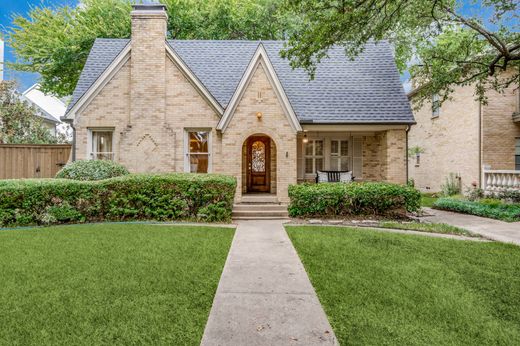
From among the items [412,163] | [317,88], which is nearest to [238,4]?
[317,88]

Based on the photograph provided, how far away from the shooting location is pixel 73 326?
2.95 metres

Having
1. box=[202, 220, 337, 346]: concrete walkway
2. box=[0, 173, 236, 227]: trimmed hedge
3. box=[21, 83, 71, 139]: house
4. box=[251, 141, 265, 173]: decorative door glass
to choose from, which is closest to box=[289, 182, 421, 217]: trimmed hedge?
box=[0, 173, 236, 227]: trimmed hedge

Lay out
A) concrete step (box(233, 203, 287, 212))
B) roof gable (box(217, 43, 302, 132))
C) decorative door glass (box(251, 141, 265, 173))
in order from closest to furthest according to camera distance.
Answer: concrete step (box(233, 203, 287, 212)) < roof gable (box(217, 43, 302, 132)) < decorative door glass (box(251, 141, 265, 173))

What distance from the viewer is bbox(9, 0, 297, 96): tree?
819 inches

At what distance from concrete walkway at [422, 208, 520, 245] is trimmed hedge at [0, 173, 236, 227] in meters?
6.73

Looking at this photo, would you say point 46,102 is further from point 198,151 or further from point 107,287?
point 107,287

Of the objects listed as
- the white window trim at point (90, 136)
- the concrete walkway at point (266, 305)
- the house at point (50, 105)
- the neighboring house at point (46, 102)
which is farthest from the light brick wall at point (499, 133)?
the neighboring house at point (46, 102)

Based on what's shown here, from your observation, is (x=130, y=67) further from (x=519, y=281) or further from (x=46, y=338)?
(x=519, y=281)

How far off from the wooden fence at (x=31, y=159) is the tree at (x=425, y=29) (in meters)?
10.7

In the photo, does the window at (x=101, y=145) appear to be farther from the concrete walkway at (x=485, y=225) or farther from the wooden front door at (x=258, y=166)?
the concrete walkway at (x=485, y=225)

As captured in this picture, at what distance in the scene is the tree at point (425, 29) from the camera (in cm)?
788

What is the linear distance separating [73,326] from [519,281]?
5500 millimetres

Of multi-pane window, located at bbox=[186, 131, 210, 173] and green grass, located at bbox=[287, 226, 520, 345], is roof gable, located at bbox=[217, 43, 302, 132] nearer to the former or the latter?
multi-pane window, located at bbox=[186, 131, 210, 173]

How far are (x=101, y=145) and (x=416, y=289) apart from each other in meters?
12.0
